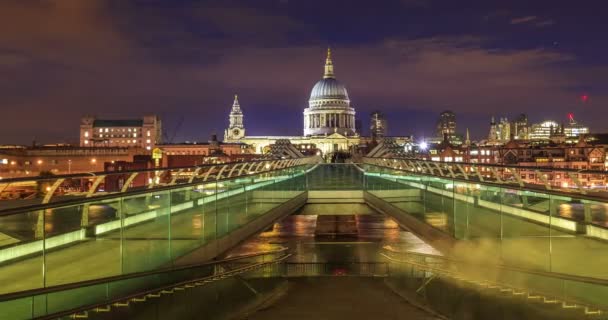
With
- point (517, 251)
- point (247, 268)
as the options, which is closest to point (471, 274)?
point (517, 251)

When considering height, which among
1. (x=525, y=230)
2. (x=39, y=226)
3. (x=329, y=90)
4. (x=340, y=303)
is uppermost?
(x=329, y=90)

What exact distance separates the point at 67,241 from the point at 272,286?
214 inches

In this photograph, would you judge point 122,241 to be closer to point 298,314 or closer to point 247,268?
point 298,314

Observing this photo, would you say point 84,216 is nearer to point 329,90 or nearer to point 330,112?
point 330,112

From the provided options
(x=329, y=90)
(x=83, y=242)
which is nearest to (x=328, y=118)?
(x=329, y=90)

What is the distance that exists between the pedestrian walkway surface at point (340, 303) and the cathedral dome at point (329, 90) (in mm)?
178800

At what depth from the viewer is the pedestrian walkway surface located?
799 centimetres

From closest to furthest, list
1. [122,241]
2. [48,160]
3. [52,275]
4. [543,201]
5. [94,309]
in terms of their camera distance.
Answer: [52,275] < [94,309] < [122,241] < [543,201] < [48,160]

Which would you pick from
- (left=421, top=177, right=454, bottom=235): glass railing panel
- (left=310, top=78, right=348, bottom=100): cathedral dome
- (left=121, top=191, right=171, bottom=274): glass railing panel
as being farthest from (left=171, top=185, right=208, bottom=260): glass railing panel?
(left=310, top=78, right=348, bottom=100): cathedral dome

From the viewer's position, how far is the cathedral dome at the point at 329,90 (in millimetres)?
189250

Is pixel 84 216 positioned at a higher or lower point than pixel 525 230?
higher

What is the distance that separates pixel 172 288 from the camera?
26.6 feet

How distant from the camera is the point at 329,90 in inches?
7480

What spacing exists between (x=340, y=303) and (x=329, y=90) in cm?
18232
